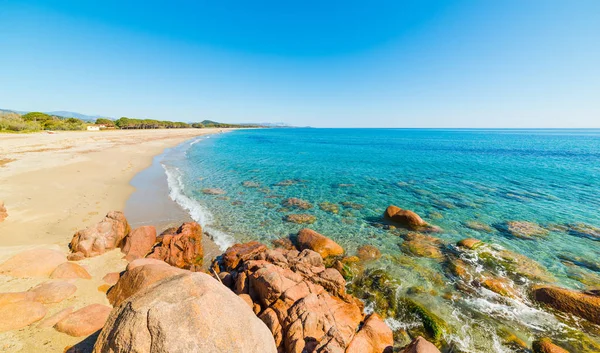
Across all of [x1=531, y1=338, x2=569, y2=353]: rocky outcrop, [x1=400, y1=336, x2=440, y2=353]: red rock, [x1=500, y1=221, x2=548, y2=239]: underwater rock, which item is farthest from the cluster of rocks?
[x1=500, y1=221, x2=548, y2=239]: underwater rock

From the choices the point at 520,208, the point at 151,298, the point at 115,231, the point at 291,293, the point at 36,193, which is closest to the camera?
the point at 151,298

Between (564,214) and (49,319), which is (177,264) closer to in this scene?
(49,319)

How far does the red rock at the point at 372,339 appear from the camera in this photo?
633cm

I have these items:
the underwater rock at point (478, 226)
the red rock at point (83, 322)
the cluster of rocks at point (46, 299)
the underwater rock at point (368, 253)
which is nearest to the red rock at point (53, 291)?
the cluster of rocks at point (46, 299)

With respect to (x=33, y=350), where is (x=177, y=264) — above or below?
below

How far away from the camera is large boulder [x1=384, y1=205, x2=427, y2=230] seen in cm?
1592

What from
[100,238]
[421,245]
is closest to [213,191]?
[100,238]

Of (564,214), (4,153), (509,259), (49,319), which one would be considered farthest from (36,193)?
(564,214)

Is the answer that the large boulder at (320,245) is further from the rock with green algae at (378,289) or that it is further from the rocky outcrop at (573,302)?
the rocky outcrop at (573,302)

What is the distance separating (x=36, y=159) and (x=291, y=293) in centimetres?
4018

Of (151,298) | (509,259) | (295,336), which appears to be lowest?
(509,259)

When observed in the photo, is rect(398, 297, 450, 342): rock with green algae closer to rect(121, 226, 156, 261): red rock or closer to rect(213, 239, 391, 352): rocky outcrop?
rect(213, 239, 391, 352): rocky outcrop

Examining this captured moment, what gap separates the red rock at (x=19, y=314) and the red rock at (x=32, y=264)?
2491 millimetres

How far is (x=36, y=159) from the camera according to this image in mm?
29312
